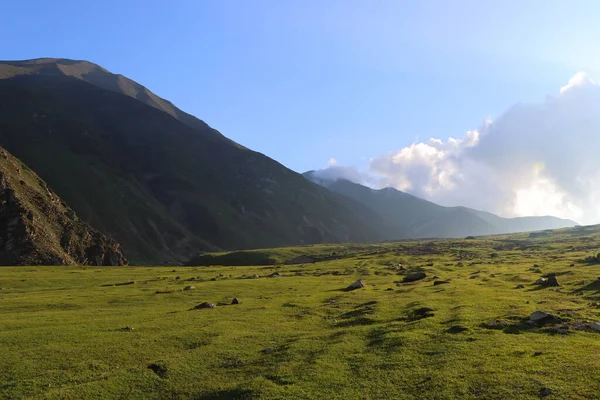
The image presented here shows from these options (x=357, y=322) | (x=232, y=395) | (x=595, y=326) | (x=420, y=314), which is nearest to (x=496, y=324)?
(x=595, y=326)

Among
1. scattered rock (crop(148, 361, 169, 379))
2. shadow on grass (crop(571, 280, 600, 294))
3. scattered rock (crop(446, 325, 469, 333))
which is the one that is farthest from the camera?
shadow on grass (crop(571, 280, 600, 294))

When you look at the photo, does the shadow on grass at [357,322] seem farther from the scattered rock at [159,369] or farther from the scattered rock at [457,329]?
the scattered rock at [159,369]

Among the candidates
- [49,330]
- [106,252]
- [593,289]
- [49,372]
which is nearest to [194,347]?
[49,372]

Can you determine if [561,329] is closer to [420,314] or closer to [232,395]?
[420,314]

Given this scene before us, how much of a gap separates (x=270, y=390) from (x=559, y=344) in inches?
572

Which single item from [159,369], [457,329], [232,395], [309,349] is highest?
[457,329]

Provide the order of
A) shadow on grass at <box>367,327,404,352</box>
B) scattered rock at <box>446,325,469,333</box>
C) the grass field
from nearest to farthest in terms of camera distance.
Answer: the grass field, shadow on grass at <box>367,327,404,352</box>, scattered rock at <box>446,325,469,333</box>

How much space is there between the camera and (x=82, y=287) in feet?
184

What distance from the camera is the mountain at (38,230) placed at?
109 metres

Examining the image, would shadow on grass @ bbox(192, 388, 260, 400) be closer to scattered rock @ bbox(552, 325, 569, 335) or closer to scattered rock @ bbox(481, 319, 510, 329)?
scattered rock @ bbox(481, 319, 510, 329)

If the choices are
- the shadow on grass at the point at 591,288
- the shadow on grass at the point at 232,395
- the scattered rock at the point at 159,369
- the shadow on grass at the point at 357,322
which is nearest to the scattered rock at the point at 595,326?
the shadow on grass at the point at 357,322

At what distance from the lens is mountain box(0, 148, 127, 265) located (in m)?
109

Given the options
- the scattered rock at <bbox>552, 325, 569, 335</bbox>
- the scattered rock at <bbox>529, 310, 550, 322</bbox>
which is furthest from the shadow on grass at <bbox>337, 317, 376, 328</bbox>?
the scattered rock at <bbox>552, 325, 569, 335</bbox>

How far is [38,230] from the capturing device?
379 feet
